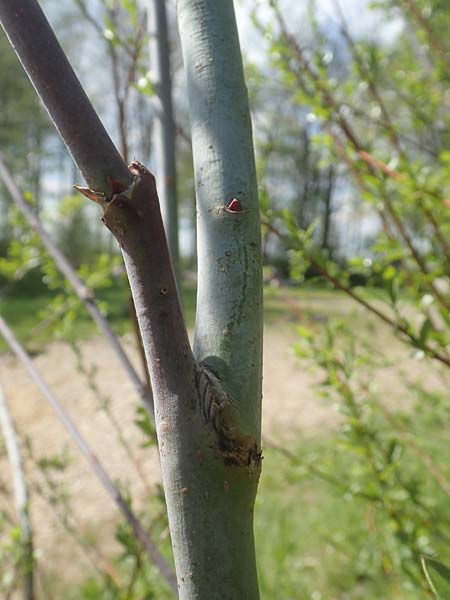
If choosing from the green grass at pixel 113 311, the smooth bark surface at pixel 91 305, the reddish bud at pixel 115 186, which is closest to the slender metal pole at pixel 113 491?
the smooth bark surface at pixel 91 305

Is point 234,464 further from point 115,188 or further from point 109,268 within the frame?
point 109,268

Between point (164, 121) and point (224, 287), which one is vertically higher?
point (164, 121)

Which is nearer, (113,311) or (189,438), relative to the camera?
(189,438)

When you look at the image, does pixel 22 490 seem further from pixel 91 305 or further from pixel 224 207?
pixel 224 207

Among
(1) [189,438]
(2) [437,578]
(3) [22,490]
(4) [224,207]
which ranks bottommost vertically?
(3) [22,490]

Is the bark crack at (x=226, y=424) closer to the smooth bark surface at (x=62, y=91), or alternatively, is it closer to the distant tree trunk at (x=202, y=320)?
the distant tree trunk at (x=202, y=320)

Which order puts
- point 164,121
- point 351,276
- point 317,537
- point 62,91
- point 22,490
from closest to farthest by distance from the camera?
point 62,91 < point 164,121 < point 22,490 < point 351,276 < point 317,537

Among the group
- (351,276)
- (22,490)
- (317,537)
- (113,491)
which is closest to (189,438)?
(113,491)
